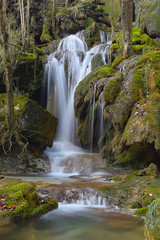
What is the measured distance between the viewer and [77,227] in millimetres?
3438

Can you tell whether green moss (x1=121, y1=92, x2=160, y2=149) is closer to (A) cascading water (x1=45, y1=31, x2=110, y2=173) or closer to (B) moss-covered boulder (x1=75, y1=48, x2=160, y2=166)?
(B) moss-covered boulder (x1=75, y1=48, x2=160, y2=166)

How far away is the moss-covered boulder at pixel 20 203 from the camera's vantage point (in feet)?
11.3

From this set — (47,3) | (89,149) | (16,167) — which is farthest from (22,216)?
(47,3)

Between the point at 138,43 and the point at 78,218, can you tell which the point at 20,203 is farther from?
the point at 138,43

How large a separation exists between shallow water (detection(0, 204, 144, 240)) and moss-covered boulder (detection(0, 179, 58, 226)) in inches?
5.2

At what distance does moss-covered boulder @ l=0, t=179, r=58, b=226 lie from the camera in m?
3.44

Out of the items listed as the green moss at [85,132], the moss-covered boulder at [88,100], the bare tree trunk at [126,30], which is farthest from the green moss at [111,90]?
the bare tree trunk at [126,30]

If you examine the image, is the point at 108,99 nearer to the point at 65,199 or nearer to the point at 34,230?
the point at 65,199

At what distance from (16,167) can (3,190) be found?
550 cm

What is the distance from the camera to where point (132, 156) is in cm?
808

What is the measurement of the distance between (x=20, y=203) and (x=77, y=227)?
105 cm

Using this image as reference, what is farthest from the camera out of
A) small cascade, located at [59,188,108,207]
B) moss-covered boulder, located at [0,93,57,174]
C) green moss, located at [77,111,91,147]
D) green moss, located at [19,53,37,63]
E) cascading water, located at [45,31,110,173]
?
cascading water, located at [45,31,110,173]

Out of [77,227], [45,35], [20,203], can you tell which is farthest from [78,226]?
[45,35]

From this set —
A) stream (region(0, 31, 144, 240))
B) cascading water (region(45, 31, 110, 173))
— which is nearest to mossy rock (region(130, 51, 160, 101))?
stream (region(0, 31, 144, 240))
